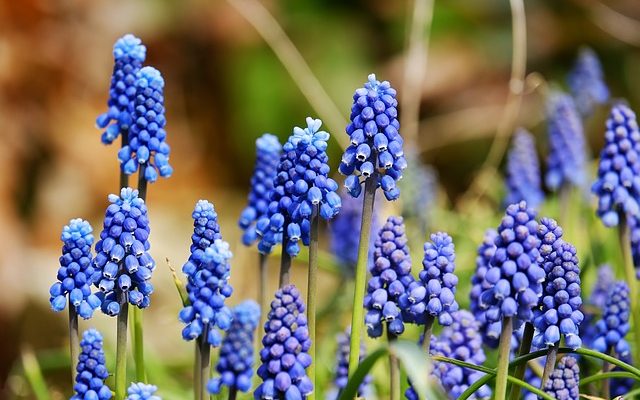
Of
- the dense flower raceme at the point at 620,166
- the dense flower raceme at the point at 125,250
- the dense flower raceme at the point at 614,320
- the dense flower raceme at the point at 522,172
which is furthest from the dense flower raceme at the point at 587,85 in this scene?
the dense flower raceme at the point at 125,250

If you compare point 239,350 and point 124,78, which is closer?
point 239,350

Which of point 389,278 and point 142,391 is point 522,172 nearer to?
point 389,278

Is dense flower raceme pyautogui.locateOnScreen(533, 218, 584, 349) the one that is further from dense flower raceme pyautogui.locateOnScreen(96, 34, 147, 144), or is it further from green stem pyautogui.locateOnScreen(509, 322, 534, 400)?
dense flower raceme pyautogui.locateOnScreen(96, 34, 147, 144)

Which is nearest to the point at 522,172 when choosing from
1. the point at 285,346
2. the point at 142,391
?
the point at 285,346

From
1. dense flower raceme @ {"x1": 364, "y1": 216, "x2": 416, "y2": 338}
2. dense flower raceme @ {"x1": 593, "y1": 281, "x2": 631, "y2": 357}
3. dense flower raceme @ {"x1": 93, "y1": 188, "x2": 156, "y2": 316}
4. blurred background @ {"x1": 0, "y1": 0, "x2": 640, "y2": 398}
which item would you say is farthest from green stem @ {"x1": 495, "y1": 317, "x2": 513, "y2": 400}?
blurred background @ {"x1": 0, "y1": 0, "x2": 640, "y2": 398}

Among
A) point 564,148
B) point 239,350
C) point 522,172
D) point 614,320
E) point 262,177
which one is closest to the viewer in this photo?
point 239,350

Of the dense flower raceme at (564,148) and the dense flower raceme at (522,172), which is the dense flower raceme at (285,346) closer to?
the dense flower raceme at (564,148)


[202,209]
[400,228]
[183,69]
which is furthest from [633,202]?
[183,69]

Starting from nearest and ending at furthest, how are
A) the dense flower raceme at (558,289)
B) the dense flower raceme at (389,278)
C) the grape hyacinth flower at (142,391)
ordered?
the grape hyacinth flower at (142,391), the dense flower raceme at (558,289), the dense flower raceme at (389,278)
